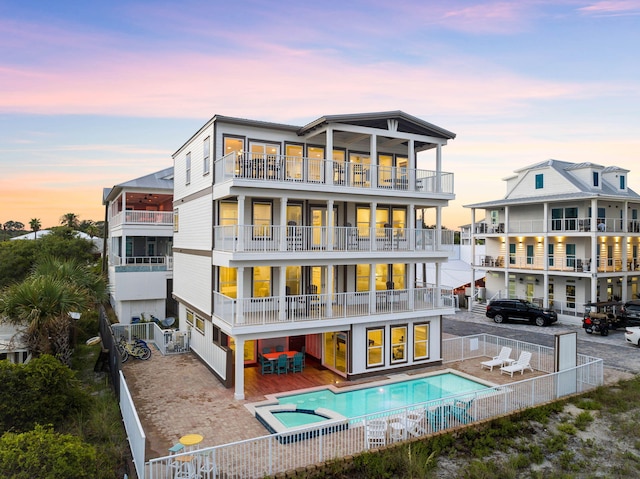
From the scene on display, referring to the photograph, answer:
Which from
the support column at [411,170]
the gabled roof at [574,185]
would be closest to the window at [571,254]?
the gabled roof at [574,185]

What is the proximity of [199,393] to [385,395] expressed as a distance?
7040mm

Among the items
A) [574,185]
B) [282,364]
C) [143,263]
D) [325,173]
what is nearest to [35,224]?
[143,263]

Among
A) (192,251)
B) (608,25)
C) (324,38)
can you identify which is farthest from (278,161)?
(608,25)

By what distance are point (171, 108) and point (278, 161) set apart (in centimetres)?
1344

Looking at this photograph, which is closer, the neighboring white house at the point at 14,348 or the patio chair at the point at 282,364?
the neighboring white house at the point at 14,348

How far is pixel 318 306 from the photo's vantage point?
1716cm

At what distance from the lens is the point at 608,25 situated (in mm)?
21203

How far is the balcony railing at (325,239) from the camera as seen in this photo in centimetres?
1616

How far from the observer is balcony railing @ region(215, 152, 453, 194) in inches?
659

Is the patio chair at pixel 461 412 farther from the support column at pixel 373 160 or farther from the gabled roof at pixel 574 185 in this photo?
the gabled roof at pixel 574 185

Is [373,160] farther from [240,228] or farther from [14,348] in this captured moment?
[14,348]

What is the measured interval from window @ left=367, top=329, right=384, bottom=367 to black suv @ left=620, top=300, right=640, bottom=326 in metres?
20.0

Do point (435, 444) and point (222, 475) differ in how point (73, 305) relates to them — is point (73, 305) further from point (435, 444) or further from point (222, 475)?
point (435, 444)

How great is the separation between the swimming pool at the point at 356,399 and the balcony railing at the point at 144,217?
18478 millimetres
